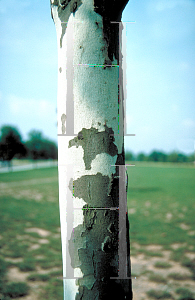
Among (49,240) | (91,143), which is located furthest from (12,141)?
(91,143)

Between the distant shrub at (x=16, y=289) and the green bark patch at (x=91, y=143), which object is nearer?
the green bark patch at (x=91, y=143)

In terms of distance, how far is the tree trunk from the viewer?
1133 mm

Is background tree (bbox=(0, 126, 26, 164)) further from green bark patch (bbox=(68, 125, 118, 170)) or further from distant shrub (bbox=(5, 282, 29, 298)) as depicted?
green bark patch (bbox=(68, 125, 118, 170))

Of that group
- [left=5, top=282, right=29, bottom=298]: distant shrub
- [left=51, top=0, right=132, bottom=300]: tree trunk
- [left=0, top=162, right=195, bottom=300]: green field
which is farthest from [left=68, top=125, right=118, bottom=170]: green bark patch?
[left=5, top=282, right=29, bottom=298]: distant shrub

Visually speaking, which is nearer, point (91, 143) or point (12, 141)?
point (91, 143)

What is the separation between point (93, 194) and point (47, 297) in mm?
2265

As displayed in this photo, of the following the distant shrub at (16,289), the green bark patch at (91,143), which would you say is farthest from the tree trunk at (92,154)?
the distant shrub at (16,289)

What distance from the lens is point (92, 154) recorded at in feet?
3.70

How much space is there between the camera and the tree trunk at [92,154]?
1133 mm

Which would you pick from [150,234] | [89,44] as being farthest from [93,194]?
[150,234]

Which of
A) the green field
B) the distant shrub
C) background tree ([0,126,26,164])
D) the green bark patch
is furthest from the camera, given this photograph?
background tree ([0,126,26,164])

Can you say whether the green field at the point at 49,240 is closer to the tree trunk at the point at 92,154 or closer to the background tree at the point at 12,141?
the tree trunk at the point at 92,154

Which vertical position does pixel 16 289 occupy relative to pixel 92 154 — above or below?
below

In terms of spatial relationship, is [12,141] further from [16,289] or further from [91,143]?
[91,143]
